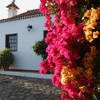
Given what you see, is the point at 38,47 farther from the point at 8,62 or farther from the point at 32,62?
the point at 8,62

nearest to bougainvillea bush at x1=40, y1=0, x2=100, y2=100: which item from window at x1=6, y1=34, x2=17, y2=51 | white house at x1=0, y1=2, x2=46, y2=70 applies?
white house at x1=0, y1=2, x2=46, y2=70

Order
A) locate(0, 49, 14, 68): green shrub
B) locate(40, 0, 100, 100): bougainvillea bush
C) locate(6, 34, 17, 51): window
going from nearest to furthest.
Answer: locate(40, 0, 100, 100): bougainvillea bush, locate(0, 49, 14, 68): green shrub, locate(6, 34, 17, 51): window

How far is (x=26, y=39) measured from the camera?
344 inches

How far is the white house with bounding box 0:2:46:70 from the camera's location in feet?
27.5

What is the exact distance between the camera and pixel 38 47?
275 inches

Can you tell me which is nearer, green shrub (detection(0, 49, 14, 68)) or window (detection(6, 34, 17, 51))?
green shrub (detection(0, 49, 14, 68))

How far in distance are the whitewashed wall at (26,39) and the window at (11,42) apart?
39 centimetres

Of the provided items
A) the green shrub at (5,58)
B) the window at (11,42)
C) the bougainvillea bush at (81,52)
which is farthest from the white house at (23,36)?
the bougainvillea bush at (81,52)

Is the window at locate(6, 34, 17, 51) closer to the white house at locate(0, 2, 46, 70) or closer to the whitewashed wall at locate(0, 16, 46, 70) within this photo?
the white house at locate(0, 2, 46, 70)

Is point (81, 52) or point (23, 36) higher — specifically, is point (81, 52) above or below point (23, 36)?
below

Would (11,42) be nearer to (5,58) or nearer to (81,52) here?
(5,58)

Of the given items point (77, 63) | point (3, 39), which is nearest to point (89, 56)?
point (77, 63)

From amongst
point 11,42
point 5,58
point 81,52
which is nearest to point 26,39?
point 11,42

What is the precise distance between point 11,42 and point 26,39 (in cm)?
175
